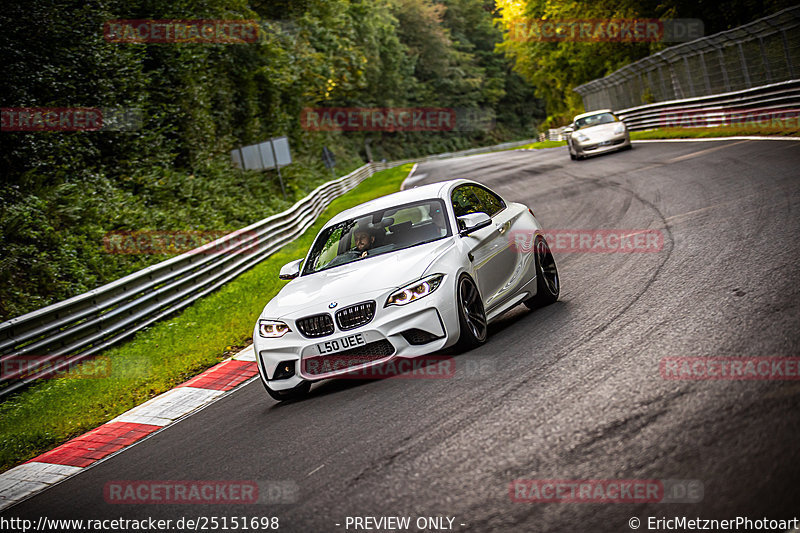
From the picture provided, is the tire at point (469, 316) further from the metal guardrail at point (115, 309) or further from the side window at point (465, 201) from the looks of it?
the metal guardrail at point (115, 309)

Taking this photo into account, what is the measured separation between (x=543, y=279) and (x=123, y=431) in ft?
14.5

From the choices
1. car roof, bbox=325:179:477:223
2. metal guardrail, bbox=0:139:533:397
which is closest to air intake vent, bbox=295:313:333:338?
car roof, bbox=325:179:477:223

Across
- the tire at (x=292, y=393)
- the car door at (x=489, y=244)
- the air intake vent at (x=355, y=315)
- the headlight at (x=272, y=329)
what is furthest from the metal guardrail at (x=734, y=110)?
the headlight at (x=272, y=329)

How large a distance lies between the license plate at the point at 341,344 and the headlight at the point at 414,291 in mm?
350

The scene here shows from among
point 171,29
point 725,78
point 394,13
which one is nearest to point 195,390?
point 171,29

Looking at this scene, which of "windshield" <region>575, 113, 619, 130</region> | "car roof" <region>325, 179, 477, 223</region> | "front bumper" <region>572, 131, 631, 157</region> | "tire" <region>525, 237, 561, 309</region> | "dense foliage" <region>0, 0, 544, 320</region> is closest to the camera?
"car roof" <region>325, 179, 477, 223</region>

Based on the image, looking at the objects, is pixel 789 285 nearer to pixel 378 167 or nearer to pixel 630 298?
pixel 630 298

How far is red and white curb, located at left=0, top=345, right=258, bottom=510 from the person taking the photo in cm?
656

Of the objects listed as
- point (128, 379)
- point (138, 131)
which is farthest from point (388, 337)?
point (138, 131)

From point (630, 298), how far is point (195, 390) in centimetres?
463

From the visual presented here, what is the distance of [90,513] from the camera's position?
5.15 m

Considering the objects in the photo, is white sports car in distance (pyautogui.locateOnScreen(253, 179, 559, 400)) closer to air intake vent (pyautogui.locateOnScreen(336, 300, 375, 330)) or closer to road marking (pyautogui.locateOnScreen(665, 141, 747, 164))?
air intake vent (pyautogui.locateOnScreen(336, 300, 375, 330))

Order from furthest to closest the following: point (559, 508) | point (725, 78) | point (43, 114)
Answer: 1. point (725, 78)
2. point (43, 114)
3. point (559, 508)

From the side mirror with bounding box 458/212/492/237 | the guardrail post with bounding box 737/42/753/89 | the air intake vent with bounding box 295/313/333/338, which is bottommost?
the air intake vent with bounding box 295/313/333/338
